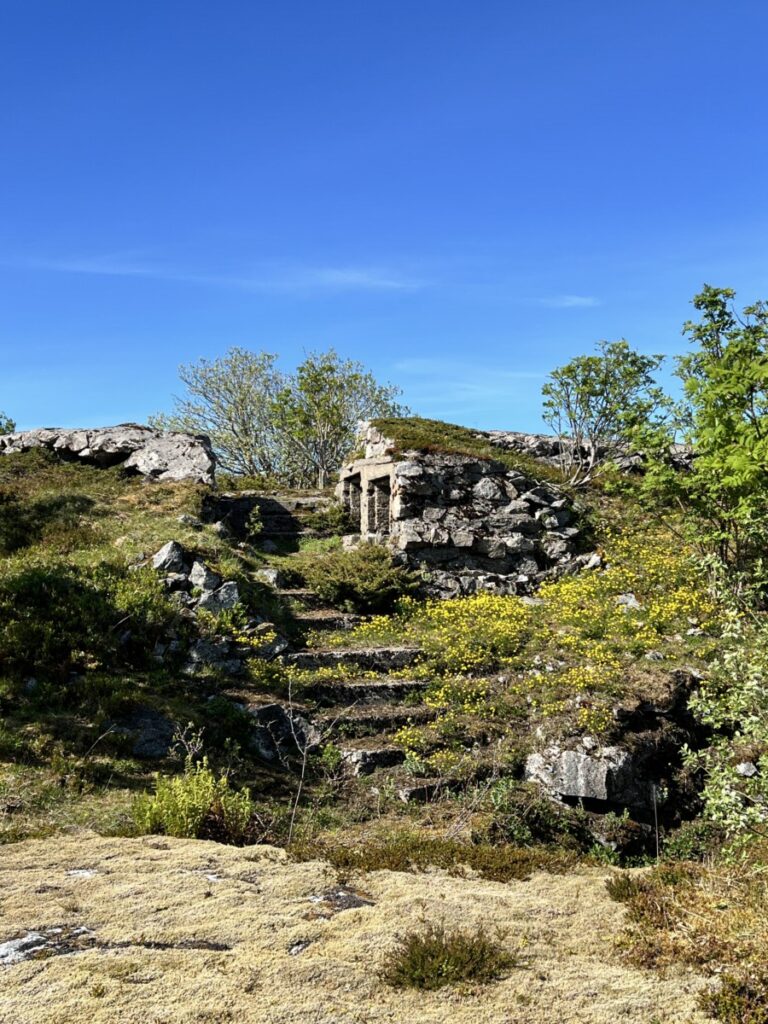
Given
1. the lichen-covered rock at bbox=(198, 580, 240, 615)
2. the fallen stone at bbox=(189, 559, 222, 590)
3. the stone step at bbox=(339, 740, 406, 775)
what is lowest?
the stone step at bbox=(339, 740, 406, 775)

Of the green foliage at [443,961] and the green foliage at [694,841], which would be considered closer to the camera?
the green foliage at [443,961]

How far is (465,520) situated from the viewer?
71.7ft

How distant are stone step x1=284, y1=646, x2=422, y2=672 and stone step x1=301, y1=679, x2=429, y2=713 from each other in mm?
727

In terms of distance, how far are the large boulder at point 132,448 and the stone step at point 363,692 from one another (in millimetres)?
11149

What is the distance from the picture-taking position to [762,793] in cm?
631

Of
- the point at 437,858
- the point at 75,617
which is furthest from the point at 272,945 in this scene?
the point at 75,617

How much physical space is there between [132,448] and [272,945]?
2191 cm

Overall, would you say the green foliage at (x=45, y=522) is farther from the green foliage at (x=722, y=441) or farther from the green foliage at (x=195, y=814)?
the green foliage at (x=722, y=441)

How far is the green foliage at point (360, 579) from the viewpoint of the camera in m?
18.0

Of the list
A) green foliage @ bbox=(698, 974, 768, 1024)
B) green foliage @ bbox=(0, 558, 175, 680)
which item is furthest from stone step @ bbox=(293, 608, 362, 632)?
green foliage @ bbox=(698, 974, 768, 1024)

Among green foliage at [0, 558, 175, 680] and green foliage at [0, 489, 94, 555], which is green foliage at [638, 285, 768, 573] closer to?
green foliage at [0, 558, 175, 680]

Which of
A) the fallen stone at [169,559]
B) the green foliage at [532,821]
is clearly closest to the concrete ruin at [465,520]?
the fallen stone at [169,559]

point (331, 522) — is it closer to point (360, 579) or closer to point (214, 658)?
point (360, 579)

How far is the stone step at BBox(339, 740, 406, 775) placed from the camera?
37.5ft
